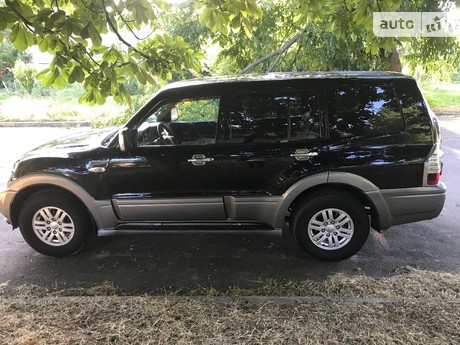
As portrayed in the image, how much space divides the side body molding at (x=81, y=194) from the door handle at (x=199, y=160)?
100 cm

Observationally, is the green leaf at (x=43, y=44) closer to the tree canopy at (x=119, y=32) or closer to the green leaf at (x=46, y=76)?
the tree canopy at (x=119, y=32)

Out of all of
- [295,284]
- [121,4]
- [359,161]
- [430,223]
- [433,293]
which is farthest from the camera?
[430,223]

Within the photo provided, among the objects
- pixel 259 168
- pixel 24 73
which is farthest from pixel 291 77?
pixel 24 73

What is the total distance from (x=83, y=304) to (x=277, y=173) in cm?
213

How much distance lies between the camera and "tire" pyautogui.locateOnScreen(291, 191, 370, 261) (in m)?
3.99

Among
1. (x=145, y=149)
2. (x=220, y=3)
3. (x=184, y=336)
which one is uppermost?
(x=220, y=3)

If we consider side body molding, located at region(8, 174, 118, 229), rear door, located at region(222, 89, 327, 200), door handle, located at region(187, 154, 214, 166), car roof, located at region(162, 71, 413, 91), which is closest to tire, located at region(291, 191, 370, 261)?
rear door, located at region(222, 89, 327, 200)

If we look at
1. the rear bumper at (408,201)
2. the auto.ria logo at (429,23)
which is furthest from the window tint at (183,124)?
the auto.ria logo at (429,23)

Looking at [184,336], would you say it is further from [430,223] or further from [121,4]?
[430,223]

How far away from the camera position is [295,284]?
358 centimetres

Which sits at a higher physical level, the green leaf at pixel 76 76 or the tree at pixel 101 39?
the tree at pixel 101 39

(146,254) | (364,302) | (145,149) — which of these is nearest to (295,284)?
(364,302)

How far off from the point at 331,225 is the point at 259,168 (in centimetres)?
95

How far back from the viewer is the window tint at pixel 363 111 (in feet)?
12.9
